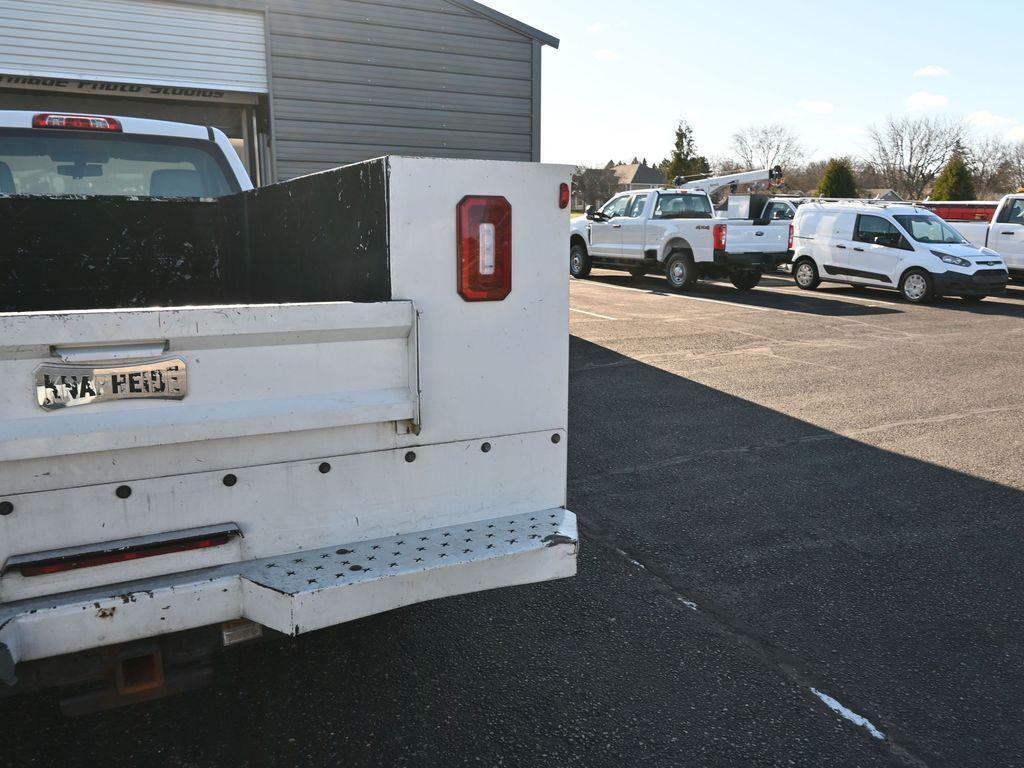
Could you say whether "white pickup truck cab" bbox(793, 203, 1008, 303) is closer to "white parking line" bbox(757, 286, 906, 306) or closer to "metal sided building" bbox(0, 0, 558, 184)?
"white parking line" bbox(757, 286, 906, 306)

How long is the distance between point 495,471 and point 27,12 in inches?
415

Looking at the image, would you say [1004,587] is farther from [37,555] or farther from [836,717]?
[37,555]

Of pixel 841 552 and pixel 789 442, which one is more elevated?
pixel 789 442

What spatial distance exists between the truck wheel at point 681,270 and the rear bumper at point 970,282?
15.4ft

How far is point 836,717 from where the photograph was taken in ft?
9.42

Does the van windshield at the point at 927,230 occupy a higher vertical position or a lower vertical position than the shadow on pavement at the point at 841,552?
higher

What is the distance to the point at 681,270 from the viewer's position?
57.3 ft

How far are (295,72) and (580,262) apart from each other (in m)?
10.3

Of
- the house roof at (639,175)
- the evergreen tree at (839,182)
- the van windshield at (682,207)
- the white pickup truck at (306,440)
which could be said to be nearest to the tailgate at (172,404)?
the white pickup truck at (306,440)

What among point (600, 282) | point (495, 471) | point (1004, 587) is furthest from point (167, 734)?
point (600, 282)

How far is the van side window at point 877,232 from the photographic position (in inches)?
640

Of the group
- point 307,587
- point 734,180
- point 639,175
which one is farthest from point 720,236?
point 639,175

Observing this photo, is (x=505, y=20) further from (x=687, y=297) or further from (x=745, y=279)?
(x=745, y=279)

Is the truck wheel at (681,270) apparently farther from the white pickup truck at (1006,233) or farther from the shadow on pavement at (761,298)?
the white pickup truck at (1006,233)
